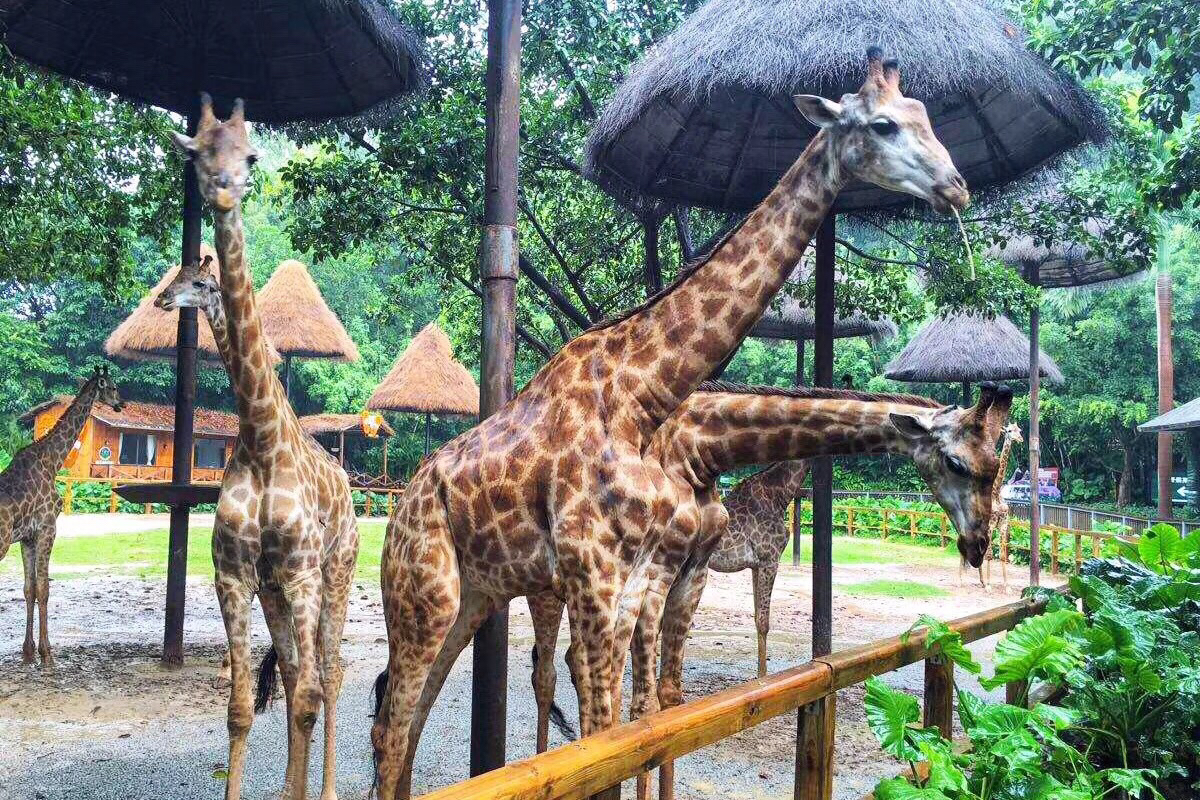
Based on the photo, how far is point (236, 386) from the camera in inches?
→ 148

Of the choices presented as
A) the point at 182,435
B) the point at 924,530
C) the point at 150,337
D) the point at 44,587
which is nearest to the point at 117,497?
the point at 150,337

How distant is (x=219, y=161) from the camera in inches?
131

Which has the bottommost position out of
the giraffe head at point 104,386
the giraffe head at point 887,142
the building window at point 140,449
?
the building window at point 140,449

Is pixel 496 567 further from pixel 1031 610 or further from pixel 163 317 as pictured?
pixel 163 317

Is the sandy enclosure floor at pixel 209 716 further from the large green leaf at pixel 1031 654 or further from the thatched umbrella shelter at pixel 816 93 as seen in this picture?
the large green leaf at pixel 1031 654

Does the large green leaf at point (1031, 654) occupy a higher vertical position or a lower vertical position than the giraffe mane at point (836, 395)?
lower

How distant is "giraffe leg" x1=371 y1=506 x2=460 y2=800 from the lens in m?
3.11

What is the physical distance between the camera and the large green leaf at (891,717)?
283 centimetres

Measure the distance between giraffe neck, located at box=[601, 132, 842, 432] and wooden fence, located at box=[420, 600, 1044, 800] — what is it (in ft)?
3.09

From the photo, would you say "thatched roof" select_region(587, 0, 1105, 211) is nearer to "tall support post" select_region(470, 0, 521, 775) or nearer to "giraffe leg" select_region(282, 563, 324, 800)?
"tall support post" select_region(470, 0, 521, 775)

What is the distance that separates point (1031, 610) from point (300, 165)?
6798 mm

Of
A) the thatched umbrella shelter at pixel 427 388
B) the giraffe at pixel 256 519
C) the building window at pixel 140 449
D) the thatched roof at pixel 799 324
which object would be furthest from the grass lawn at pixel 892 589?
the building window at pixel 140 449

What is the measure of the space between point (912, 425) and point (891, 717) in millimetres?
983

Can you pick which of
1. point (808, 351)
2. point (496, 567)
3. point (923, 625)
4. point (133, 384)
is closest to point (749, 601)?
point (923, 625)
